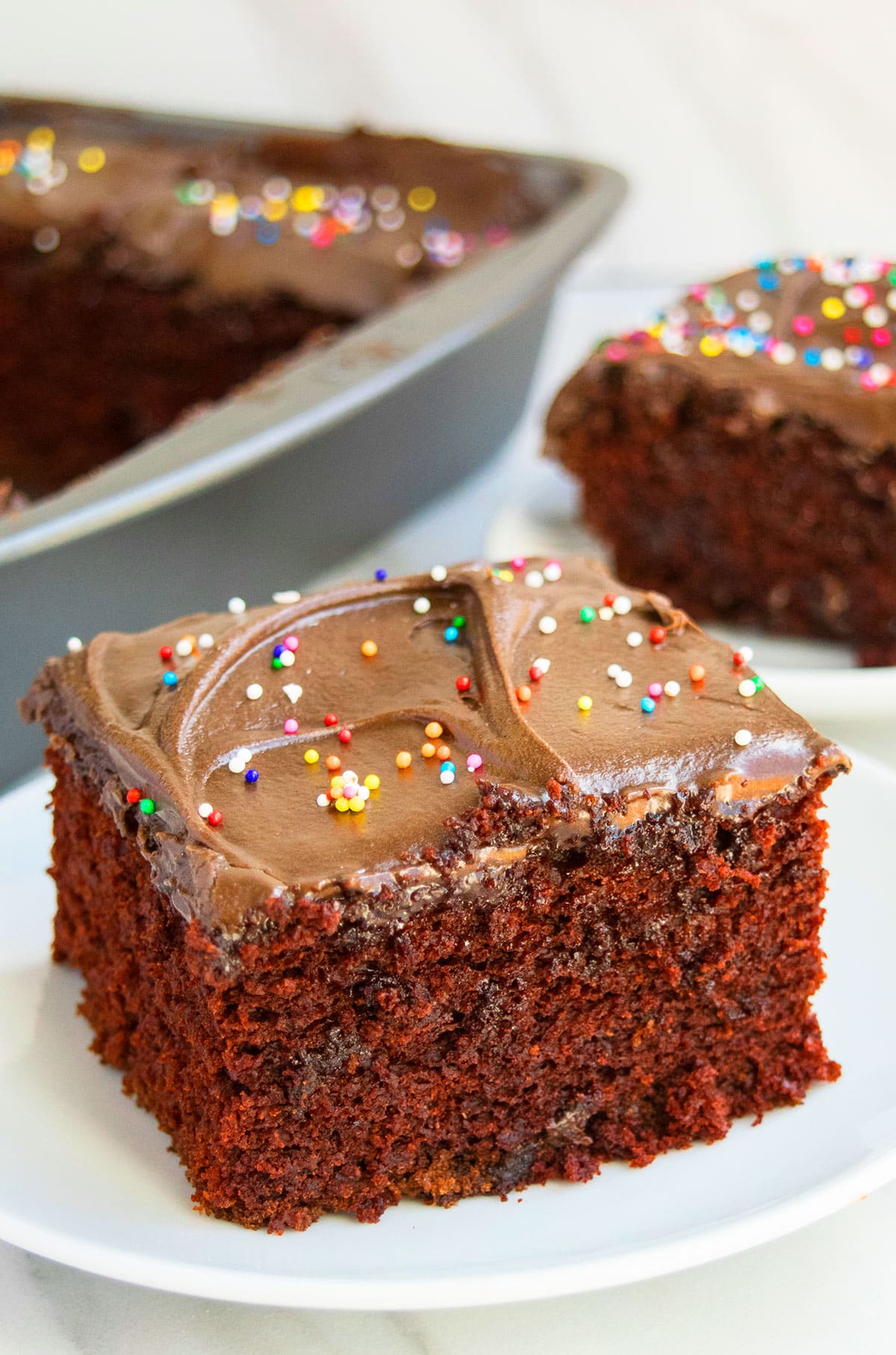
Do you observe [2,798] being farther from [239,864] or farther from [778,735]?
[778,735]

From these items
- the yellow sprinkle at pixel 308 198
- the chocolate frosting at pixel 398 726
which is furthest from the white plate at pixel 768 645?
the yellow sprinkle at pixel 308 198

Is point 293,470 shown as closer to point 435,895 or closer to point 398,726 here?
point 398,726

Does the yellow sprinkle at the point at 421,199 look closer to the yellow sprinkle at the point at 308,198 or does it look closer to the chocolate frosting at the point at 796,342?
the yellow sprinkle at the point at 308,198

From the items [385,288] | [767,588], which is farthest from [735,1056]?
[385,288]

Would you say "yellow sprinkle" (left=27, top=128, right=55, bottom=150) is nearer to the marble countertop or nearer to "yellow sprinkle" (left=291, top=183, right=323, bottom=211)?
"yellow sprinkle" (left=291, top=183, right=323, bottom=211)

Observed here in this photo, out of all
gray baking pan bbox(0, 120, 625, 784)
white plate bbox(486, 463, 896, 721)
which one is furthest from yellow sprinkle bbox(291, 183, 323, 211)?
white plate bbox(486, 463, 896, 721)
